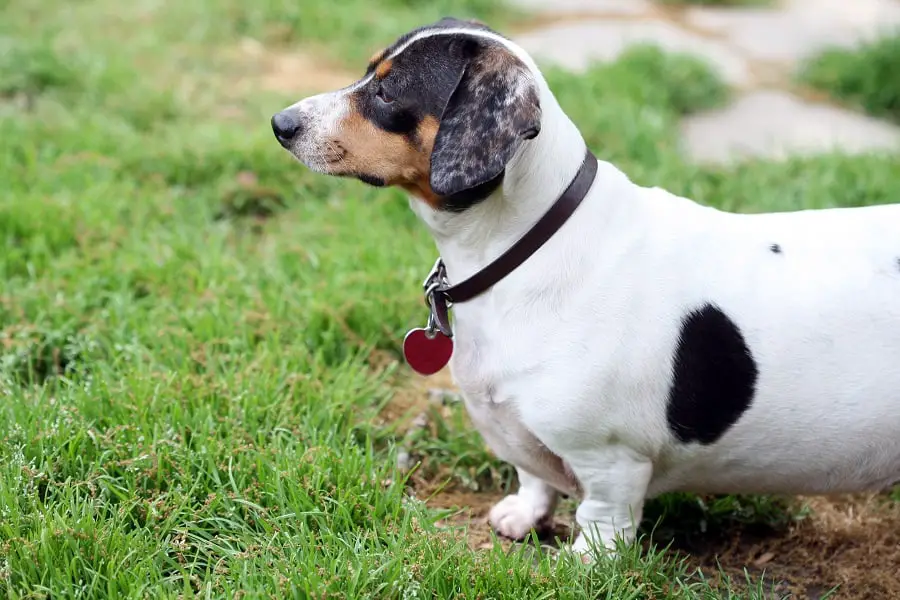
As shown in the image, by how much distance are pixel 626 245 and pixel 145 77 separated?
3.68 m

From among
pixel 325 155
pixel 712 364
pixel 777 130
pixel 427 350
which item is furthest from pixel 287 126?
pixel 777 130

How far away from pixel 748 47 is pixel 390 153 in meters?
4.57

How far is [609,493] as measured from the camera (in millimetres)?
2438

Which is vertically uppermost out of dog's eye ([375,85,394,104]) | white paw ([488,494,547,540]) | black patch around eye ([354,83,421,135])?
dog's eye ([375,85,394,104])

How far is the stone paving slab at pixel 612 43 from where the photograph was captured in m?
5.74

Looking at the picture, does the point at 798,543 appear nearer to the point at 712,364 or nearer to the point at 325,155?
the point at 712,364

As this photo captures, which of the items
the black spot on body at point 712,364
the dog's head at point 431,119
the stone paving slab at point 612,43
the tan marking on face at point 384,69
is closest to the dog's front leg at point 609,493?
the black spot on body at point 712,364

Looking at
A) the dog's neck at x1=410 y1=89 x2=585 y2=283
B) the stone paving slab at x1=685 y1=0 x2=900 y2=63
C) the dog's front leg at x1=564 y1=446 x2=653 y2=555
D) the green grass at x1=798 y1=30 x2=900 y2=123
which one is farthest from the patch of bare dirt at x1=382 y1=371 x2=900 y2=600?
the stone paving slab at x1=685 y1=0 x2=900 y2=63

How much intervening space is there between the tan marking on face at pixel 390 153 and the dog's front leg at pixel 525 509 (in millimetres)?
853

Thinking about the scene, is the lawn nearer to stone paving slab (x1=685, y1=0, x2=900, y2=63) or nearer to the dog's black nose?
the dog's black nose

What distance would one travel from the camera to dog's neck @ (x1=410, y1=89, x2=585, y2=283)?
7.57 ft

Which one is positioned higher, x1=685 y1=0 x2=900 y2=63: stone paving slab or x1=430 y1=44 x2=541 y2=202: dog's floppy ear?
x1=430 y1=44 x2=541 y2=202: dog's floppy ear

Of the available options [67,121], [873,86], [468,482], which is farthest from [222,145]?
[873,86]

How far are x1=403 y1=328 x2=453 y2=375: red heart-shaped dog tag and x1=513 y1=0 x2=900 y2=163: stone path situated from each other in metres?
2.65
